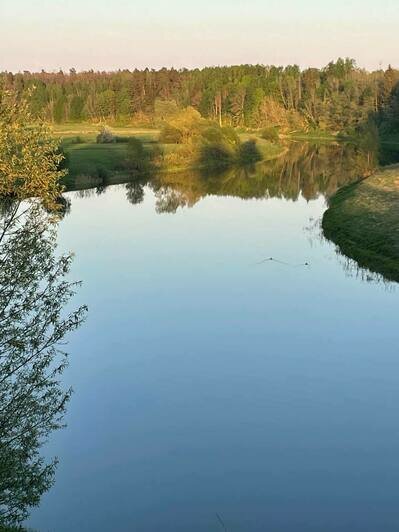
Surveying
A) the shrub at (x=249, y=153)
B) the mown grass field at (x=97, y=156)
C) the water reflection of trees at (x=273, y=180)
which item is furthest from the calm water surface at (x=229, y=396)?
the shrub at (x=249, y=153)

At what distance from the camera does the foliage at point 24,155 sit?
13109mm

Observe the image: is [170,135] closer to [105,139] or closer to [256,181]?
[105,139]

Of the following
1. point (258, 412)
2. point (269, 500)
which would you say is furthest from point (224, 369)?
point (269, 500)

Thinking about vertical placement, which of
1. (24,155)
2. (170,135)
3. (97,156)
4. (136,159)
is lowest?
(136,159)

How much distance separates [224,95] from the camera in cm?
14950

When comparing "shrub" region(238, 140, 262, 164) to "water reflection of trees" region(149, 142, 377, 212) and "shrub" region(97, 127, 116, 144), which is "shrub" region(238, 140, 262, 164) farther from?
"shrub" region(97, 127, 116, 144)

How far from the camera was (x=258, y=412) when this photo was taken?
18.6 m

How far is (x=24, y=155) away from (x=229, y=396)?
9.79 m

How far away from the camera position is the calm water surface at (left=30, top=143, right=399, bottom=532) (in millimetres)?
14719

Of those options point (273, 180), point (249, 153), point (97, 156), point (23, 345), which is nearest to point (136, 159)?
point (97, 156)

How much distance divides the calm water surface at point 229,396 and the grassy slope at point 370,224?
1282 millimetres

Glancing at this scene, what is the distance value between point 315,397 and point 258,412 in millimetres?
1869

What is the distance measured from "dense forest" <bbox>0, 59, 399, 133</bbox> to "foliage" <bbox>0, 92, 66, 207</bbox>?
391ft

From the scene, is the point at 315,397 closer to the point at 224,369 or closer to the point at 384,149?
the point at 224,369
